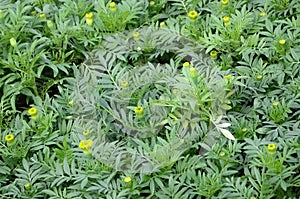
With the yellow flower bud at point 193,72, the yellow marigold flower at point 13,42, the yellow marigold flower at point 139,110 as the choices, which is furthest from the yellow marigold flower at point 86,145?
the yellow marigold flower at point 13,42

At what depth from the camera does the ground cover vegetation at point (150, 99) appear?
2465 millimetres

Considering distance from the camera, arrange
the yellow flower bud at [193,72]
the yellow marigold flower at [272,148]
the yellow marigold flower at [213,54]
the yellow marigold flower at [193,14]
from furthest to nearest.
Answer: the yellow marigold flower at [193,14] < the yellow marigold flower at [213,54] < the yellow flower bud at [193,72] < the yellow marigold flower at [272,148]

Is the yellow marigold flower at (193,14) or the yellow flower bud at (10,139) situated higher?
the yellow marigold flower at (193,14)

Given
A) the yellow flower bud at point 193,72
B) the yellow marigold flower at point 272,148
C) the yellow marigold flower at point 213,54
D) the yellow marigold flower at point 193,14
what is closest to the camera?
the yellow marigold flower at point 272,148

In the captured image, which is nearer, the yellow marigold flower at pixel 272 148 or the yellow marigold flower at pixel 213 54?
the yellow marigold flower at pixel 272 148

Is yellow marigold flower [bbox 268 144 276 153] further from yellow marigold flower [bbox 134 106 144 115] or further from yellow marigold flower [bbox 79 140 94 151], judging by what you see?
yellow marigold flower [bbox 79 140 94 151]

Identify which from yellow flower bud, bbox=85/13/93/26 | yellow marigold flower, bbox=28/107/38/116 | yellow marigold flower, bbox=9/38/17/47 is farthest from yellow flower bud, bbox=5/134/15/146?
yellow flower bud, bbox=85/13/93/26

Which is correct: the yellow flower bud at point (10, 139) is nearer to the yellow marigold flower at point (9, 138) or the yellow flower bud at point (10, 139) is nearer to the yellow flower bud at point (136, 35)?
the yellow marigold flower at point (9, 138)

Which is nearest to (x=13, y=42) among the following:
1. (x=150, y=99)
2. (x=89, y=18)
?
(x=89, y=18)

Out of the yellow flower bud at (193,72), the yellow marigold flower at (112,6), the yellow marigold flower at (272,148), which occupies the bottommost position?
the yellow marigold flower at (272,148)

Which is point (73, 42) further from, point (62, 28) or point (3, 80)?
point (3, 80)

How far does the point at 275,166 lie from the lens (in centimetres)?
241

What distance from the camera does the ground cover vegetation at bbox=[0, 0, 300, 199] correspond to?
8.09 feet

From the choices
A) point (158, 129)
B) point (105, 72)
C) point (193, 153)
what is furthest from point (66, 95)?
point (193, 153)
